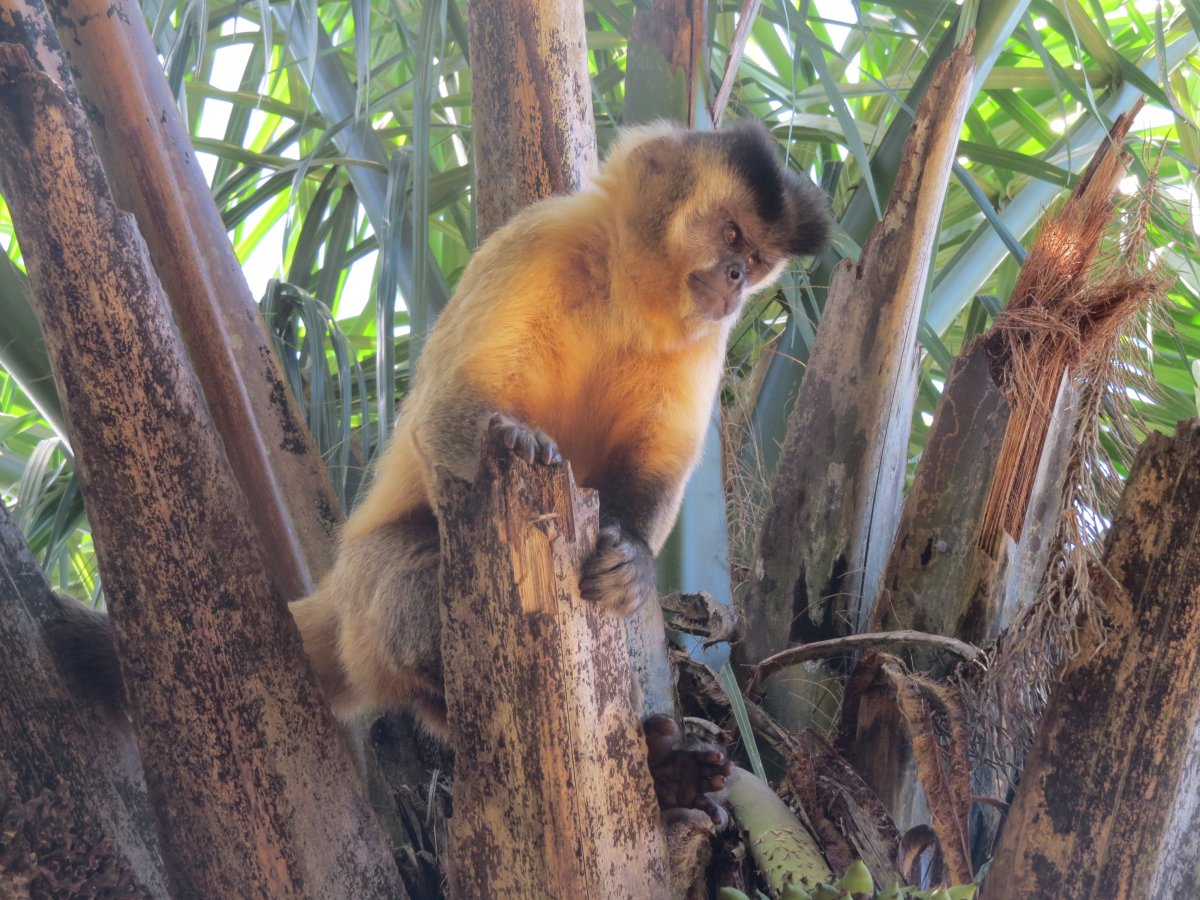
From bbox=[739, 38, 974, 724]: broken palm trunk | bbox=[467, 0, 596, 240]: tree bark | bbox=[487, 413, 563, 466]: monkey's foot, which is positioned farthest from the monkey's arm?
bbox=[467, 0, 596, 240]: tree bark

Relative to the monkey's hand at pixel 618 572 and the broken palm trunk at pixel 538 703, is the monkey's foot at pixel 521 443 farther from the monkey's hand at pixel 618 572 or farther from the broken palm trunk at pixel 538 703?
the monkey's hand at pixel 618 572

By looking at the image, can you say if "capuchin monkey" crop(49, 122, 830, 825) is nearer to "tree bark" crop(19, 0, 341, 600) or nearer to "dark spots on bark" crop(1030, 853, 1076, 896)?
"tree bark" crop(19, 0, 341, 600)

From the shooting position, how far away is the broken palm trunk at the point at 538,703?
1.80 metres

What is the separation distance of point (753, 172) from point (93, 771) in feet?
6.54

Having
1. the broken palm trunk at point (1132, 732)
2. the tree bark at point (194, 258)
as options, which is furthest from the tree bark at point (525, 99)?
the broken palm trunk at point (1132, 732)

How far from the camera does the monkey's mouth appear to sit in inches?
109

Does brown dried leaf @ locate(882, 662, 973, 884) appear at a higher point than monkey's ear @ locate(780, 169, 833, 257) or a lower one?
lower

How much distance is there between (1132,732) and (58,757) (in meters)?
1.73

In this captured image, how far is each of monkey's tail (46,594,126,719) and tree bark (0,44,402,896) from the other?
0.34 ft

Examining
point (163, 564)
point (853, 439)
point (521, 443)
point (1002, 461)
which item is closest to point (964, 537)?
point (1002, 461)

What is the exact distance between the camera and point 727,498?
11.2ft

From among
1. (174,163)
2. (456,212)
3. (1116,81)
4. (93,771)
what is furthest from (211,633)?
(1116,81)

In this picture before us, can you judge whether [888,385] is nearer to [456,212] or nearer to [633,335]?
[633,335]

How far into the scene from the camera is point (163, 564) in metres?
1.95
